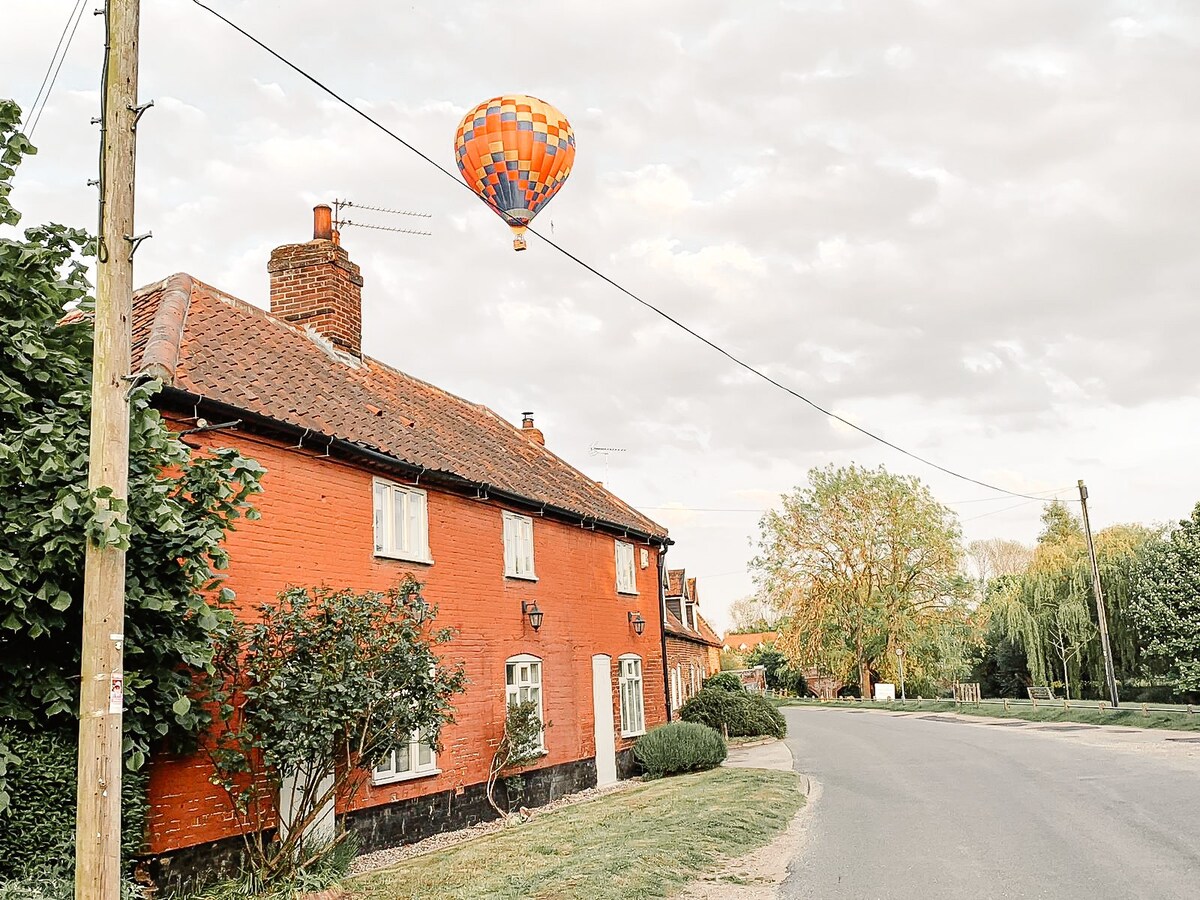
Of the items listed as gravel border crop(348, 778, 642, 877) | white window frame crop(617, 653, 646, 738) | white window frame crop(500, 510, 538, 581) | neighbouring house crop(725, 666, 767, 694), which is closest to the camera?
gravel border crop(348, 778, 642, 877)

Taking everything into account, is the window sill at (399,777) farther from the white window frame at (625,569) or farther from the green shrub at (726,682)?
the green shrub at (726,682)

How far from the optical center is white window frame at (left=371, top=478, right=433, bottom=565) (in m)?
14.5

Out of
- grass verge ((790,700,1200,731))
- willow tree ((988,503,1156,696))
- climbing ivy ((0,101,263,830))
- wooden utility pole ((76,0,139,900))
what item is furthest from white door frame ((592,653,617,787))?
willow tree ((988,503,1156,696))

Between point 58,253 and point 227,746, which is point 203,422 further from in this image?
point 227,746

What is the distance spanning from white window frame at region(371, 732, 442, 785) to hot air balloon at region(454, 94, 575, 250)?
7.30 meters

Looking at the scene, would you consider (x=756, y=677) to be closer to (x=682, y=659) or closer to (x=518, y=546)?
(x=682, y=659)

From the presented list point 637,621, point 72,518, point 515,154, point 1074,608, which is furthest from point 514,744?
point 1074,608

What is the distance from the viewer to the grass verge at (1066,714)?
28.6 m

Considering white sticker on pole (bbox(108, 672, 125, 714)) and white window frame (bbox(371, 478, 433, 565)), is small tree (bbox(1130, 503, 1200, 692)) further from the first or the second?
white sticker on pole (bbox(108, 672, 125, 714))

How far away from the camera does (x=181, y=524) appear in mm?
8336

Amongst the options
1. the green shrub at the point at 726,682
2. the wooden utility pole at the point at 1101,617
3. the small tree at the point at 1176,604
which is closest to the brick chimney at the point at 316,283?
the green shrub at the point at 726,682

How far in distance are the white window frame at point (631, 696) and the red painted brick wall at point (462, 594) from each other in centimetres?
29

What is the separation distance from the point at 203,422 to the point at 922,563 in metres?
48.4

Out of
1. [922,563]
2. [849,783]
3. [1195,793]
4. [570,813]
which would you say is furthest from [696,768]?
[922,563]
